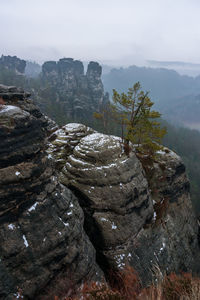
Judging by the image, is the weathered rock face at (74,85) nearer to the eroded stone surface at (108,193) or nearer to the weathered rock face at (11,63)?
the weathered rock face at (11,63)

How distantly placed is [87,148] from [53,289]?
32.4ft

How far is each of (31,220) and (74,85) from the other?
134 m

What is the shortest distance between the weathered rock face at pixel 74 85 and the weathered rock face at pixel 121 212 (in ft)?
296

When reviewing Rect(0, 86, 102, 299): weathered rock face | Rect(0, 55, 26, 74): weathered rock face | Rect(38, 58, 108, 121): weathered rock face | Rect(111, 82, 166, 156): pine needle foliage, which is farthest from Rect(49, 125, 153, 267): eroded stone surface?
Rect(0, 55, 26, 74): weathered rock face

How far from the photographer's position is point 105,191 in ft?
44.8

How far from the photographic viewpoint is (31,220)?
8828 millimetres

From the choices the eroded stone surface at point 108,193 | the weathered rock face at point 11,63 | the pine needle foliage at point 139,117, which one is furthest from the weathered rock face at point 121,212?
the weathered rock face at point 11,63

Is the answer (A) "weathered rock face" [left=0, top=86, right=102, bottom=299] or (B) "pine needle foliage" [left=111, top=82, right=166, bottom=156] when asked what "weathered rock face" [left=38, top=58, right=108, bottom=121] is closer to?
(B) "pine needle foliage" [left=111, top=82, right=166, bottom=156]

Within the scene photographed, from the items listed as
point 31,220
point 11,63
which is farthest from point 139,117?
point 11,63

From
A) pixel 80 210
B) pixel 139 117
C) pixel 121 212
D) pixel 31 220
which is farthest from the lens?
pixel 139 117

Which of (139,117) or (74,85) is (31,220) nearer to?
(139,117)

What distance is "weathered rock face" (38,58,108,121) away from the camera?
110 meters

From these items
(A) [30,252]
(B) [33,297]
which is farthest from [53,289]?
(A) [30,252]

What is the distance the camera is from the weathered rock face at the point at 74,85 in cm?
10964
